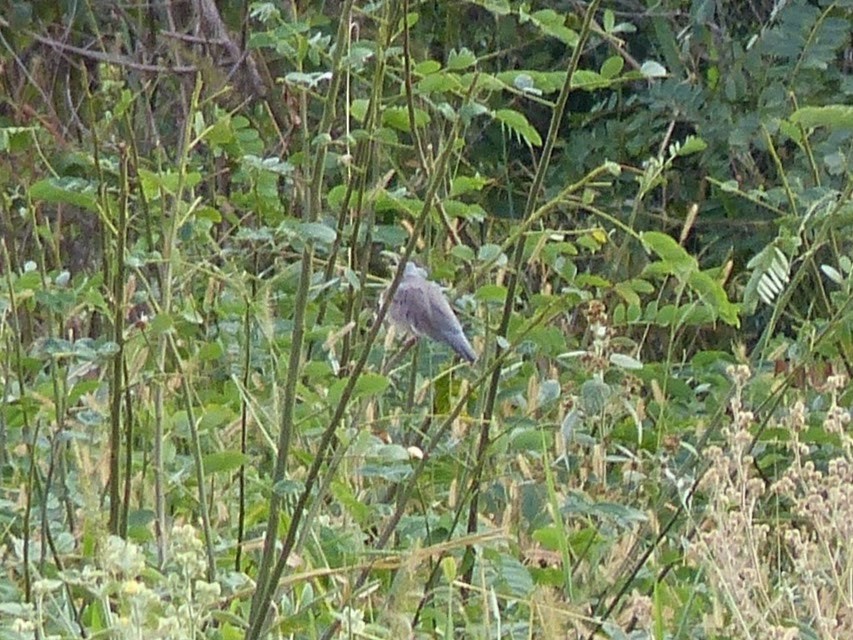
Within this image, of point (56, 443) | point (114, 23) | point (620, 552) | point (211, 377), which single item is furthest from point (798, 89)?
point (56, 443)

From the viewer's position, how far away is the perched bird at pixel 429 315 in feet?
9.39

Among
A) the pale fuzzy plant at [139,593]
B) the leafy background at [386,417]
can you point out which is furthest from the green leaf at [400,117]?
the pale fuzzy plant at [139,593]

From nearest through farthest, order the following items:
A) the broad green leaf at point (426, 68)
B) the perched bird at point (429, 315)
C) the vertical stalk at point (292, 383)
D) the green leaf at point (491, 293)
A: 1. the vertical stalk at point (292, 383)
2. the broad green leaf at point (426, 68)
3. the green leaf at point (491, 293)
4. the perched bird at point (429, 315)

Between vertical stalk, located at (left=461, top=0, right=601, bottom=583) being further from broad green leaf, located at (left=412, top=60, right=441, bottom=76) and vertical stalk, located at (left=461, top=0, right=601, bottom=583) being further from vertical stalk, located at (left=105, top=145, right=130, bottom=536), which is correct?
vertical stalk, located at (left=105, top=145, right=130, bottom=536)

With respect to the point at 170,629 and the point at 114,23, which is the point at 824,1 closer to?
the point at 114,23

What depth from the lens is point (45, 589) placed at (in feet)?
5.21

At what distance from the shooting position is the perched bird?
2.86m

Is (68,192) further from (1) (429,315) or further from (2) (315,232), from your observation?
(1) (429,315)

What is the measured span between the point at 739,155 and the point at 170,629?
14.8 feet

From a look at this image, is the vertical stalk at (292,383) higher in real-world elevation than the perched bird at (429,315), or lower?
higher

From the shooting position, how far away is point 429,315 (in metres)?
2.89

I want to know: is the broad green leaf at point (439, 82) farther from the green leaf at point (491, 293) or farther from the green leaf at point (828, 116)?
the green leaf at point (828, 116)

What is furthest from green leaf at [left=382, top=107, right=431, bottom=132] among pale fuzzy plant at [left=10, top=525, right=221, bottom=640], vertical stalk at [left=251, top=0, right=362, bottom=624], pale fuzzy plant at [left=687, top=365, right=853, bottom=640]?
pale fuzzy plant at [left=10, top=525, right=221, bottom=640]

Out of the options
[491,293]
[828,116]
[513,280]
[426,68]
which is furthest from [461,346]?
[828,116]
